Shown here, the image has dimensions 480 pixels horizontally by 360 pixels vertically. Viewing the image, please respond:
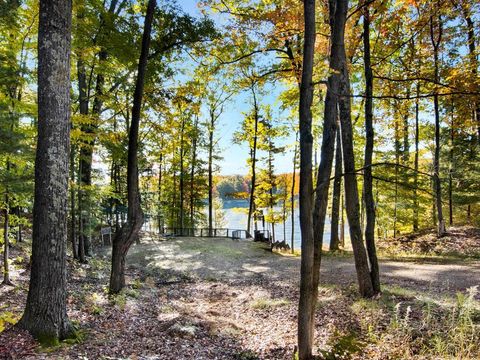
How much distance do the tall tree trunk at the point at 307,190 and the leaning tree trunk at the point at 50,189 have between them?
11.0 ft

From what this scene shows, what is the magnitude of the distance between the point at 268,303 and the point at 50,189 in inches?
209

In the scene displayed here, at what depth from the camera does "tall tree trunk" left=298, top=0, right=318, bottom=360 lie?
3.92m

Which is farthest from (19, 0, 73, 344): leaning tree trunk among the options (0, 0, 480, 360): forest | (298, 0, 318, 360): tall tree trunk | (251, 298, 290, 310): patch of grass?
(251, 298, 290, 310): patch of grass

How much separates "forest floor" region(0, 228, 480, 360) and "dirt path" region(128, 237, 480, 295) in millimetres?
52

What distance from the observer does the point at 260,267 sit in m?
12.2

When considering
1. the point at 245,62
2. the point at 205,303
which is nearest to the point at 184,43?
the point at 245,62

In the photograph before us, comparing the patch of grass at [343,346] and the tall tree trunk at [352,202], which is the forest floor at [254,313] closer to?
the patch of grass at [343,346]

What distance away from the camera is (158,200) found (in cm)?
2567

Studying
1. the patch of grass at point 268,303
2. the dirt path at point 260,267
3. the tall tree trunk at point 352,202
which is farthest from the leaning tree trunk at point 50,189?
the dirt path at point 260,267

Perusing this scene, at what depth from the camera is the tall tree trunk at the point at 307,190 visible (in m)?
3.92

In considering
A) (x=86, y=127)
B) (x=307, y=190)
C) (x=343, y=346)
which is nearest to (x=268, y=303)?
(x=343, y=346)

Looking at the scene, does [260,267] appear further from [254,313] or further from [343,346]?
[343,346]

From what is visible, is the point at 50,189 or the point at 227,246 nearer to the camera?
the point at 50,189

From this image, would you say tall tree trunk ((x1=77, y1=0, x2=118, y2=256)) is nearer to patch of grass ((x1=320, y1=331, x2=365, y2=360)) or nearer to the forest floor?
the forest floor
